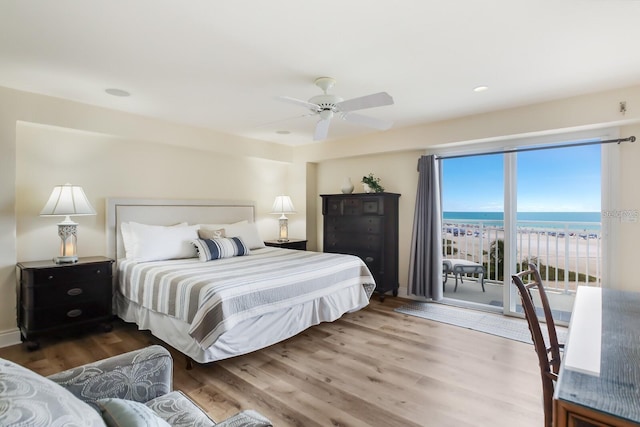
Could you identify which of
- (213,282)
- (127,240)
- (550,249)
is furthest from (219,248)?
(550,249)

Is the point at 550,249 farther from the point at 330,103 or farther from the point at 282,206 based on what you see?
the point at 282,206

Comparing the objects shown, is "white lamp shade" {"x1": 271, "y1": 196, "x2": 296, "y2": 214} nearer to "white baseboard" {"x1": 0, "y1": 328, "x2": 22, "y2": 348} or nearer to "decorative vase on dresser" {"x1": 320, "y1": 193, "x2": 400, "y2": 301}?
"decorative vase on dresser" {"x1": 320, "y1": 193, "x2": 400, "y2": 301}

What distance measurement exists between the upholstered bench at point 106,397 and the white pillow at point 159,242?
233 cm

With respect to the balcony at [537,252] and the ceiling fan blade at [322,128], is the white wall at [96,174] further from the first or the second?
the balcony at [537,252]

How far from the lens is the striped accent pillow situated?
377cm

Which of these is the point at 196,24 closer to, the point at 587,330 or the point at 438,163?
the point at 587,330

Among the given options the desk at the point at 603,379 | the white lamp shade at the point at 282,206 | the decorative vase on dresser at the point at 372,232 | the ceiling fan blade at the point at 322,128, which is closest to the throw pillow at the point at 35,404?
the desk at the point at 603,379

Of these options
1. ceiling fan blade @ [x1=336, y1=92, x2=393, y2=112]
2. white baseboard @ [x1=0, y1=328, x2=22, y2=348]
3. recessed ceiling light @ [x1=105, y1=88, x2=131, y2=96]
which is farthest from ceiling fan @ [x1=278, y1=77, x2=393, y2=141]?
white baseboard @ [x1=0, y1=328, x2=22, y2=348]

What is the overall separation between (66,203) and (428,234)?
160 inches

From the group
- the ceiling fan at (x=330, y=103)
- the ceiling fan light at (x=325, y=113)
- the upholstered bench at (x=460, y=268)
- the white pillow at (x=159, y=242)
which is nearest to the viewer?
the ceiling fan at (x=330, y=103)

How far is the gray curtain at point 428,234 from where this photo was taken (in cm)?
443

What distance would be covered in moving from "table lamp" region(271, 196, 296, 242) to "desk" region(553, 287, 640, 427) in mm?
4294

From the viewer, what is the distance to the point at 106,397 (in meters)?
1.33

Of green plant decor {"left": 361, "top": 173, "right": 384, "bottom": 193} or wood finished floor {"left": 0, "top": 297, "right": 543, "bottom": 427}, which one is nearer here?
wood finished floor {"left": 0, "top": 297, "right": 543, "bottom": 427}
